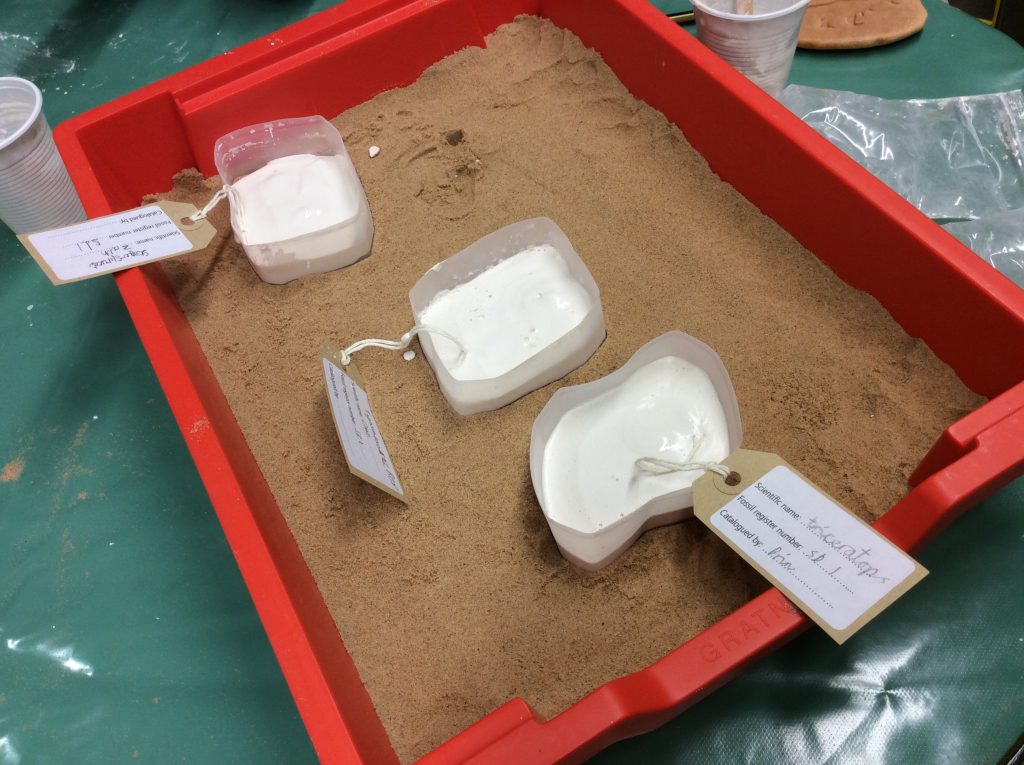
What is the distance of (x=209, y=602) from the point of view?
2.99ft

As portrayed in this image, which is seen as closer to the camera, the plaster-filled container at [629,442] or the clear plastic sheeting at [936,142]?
the plaster-filled container at [629,442]

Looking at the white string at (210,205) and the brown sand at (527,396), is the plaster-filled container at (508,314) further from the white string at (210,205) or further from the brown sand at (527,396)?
the white string at (210,205)

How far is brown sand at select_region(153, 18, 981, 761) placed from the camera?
77 cm

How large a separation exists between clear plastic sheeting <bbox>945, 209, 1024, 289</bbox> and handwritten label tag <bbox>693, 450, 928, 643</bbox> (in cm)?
61

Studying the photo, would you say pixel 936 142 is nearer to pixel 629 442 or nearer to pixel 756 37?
pixel 756 37

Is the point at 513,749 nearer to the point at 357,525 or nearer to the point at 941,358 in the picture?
the point at 357,525

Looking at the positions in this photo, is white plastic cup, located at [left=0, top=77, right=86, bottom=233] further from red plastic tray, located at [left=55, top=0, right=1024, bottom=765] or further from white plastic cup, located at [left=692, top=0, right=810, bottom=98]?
white plastic cup, located at [left=692, top=0, right=810, bottom=98]

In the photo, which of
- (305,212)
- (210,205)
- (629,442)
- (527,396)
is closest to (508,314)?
(527,396)

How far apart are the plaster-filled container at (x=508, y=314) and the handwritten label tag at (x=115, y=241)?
0.33 metres

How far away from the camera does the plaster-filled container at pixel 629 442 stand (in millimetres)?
771

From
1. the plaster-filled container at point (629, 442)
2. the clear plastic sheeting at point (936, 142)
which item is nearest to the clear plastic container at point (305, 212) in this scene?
the plaster-filled container at point (629, 442)

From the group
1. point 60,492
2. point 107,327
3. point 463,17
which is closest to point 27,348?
point 107,327

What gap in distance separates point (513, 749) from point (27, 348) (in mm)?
960

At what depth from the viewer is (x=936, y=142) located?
1.16m
